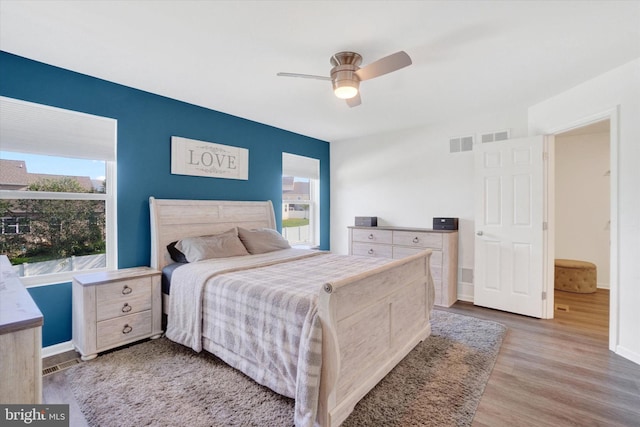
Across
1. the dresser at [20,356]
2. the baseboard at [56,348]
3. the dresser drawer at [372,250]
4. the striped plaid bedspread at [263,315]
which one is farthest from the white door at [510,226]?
the baseboard at [56,348]

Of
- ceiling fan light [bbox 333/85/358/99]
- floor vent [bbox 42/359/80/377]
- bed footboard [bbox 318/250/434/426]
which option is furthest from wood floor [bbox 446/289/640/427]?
floor vent [bbox 42/359/80/377]

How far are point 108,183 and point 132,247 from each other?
27.3 inches

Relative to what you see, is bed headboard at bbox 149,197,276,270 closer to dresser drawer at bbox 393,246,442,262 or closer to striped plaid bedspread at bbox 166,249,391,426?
striped plaid bedspread at bbox 166,249,391,426

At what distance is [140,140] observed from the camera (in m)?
3.18

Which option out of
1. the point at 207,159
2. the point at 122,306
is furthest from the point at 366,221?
the point at 122,306

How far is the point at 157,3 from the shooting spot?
5.98 ft

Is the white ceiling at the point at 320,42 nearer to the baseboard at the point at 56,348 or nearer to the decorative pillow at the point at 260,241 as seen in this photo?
the decorative pillow at the point at 260,241

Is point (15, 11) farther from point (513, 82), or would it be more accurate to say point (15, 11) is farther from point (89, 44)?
point (513, 82)

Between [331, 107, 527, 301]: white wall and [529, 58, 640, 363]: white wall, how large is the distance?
1084 millimetres

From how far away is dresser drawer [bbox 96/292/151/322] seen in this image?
2.53 meters

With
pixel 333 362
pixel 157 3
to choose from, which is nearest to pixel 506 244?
pixel 333 362

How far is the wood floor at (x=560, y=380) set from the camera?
5.94 ft

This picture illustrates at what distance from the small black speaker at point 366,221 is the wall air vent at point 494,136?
190 cm

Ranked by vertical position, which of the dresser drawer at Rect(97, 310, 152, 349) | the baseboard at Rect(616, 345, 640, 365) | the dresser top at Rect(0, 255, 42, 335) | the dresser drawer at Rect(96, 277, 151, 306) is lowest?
the baseboard at Rect(616, 345, 640, 365)
